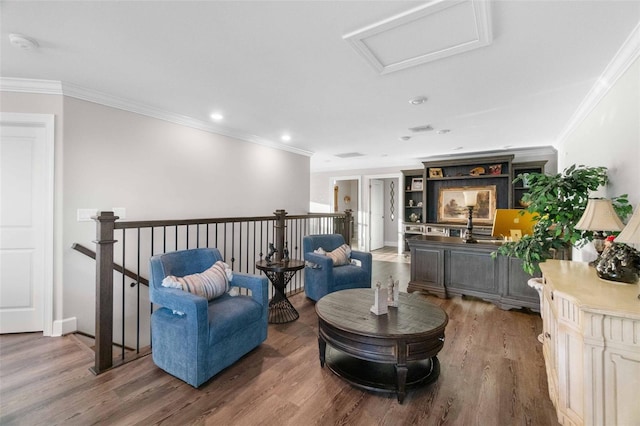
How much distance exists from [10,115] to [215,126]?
207 centimetres

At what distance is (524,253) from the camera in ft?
8.38

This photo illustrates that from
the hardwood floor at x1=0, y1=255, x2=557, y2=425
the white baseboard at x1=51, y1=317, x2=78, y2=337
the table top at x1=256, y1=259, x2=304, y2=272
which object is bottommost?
the hardwood floor at x1=0, y1=255, x2=557, y2=425

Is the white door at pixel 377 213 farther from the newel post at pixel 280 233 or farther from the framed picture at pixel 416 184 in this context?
the newel post at pixel 280 233

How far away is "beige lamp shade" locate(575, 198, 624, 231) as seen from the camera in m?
1.80

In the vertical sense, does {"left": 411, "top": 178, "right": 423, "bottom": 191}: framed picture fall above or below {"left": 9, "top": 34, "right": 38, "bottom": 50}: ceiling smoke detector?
below

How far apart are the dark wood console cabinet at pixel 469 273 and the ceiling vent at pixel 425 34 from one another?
2595 millimetres

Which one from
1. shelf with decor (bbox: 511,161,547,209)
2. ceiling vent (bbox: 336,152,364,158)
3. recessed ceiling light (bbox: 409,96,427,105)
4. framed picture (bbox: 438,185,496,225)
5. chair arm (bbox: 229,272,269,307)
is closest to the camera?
chair arm (bbox: 229,272,269,307)

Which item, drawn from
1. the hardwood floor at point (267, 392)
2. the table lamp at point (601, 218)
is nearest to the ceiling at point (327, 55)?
the table lamp at point (601, 218)

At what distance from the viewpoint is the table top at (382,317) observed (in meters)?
1.93

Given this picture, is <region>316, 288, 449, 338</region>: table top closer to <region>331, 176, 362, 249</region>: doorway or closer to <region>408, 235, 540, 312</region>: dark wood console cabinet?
<region>408, 235, 540, 312</region>: dark wood console cabinet

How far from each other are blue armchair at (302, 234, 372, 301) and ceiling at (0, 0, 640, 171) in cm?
177

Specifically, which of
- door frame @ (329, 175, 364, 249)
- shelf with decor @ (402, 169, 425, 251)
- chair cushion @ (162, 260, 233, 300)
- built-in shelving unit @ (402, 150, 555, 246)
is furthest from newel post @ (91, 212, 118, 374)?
door frame @ (329, 175, 364, 249)

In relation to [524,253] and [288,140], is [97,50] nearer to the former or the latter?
[288,140]

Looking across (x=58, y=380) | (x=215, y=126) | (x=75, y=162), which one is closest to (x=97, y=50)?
(x=75, y=162)
